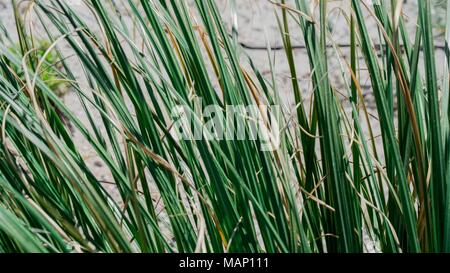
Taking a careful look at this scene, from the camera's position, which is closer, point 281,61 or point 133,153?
point 133,153

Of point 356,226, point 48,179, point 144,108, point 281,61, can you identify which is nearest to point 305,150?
point 356,226

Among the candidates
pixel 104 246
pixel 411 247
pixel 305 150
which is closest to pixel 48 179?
pixel 104 246

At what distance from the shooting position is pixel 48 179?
856 mm

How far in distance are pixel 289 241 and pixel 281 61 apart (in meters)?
1.39

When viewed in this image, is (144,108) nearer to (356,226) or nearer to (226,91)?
(226,91)

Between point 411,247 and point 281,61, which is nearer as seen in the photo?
point 411,247
